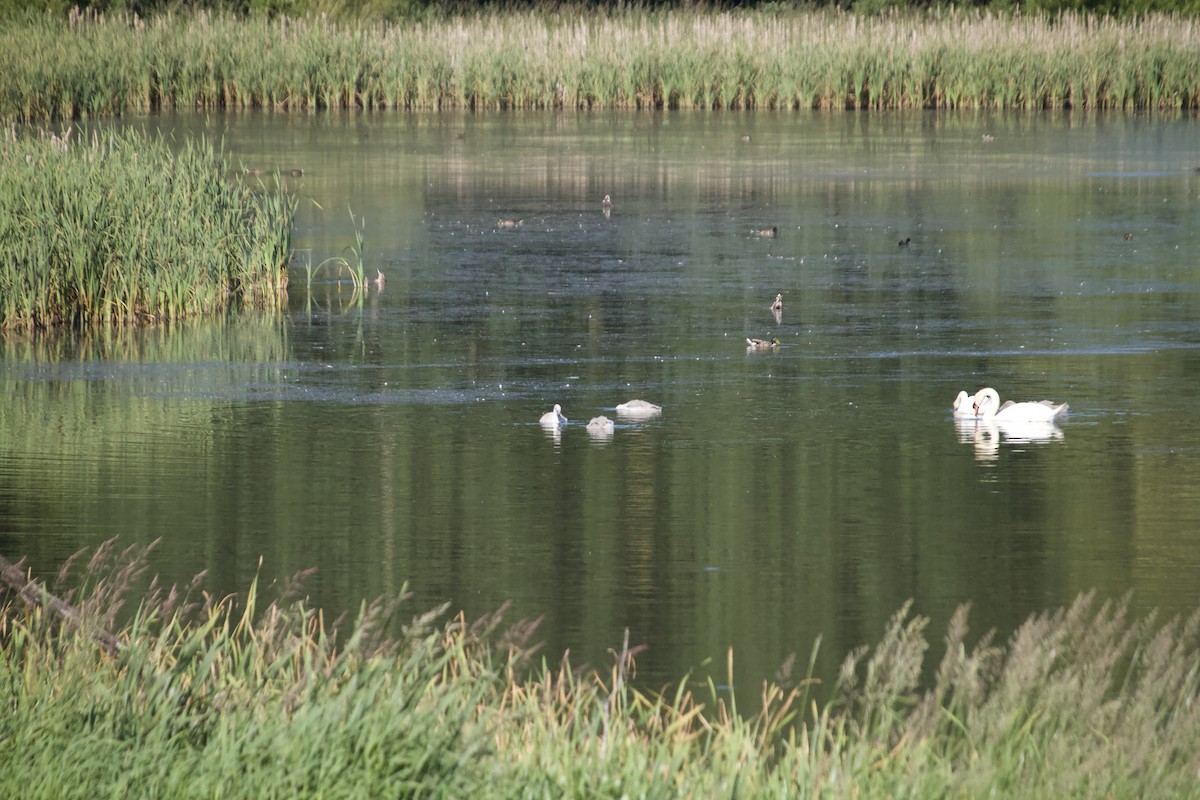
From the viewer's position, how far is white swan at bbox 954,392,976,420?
1124cm

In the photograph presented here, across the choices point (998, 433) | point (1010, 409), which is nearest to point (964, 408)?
point (1010, 409)

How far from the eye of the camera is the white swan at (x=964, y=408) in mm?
11238

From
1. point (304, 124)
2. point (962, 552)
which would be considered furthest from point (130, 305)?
point (304, 124)

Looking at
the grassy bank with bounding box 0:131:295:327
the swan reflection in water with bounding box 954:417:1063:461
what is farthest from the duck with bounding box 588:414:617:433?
the grassy bank with bounding box 0:131:295:327

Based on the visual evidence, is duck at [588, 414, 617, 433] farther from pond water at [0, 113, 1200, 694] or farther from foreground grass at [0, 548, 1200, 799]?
foreground grass at [0, 548, 1200, 799]

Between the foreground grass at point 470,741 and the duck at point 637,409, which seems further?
the duck at point 637,409

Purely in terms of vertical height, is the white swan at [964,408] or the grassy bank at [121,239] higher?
the grassy bank at [121,239]

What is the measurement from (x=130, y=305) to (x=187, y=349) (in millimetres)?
1272

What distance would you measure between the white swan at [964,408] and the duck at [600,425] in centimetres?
184

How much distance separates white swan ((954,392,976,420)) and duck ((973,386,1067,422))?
25 millimetres

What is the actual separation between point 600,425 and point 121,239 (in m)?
5.45

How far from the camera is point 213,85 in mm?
36156

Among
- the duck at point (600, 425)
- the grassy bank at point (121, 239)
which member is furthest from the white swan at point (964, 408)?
the grassy bank at point (121, 239)

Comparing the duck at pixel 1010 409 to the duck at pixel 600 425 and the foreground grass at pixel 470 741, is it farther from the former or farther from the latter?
the foreground grass at pixel 470 741
